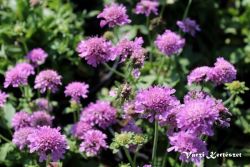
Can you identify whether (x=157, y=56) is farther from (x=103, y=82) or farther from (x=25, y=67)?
(x=25, y=67)

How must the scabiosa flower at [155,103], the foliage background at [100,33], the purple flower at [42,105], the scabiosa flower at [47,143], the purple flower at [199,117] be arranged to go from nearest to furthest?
the purple flower at [199,117]
the scabiosa flower at [155,103]
the scabiosa flower at [47,143]
the purple flower at [42,105]
the foliage background at [100,33]

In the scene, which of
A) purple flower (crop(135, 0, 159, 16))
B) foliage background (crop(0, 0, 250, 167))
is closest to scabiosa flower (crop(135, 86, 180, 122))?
foliage background (crop(0, 0, 250, 167))

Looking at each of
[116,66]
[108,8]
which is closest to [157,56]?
[116,66]

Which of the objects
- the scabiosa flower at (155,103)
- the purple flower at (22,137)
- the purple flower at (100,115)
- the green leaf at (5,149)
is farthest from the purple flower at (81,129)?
the scabiosa flower at (155,103)

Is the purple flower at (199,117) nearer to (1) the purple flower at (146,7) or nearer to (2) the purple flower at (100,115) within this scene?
(2) the purple flower at (100,115)

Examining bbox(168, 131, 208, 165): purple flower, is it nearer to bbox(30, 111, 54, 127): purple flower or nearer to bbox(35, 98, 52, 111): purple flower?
bbox(30, 111, 54, 127): purple flower

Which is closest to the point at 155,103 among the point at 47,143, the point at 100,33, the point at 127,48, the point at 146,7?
the point at 127,48
